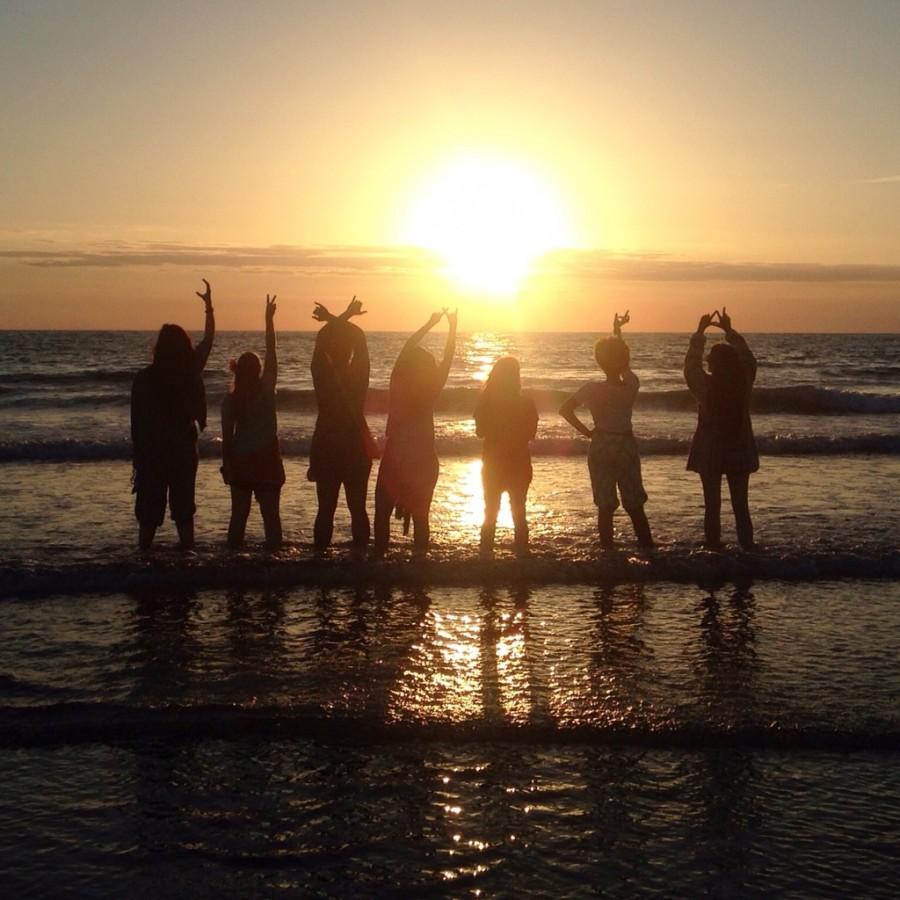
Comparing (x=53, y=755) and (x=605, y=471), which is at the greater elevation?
(x=605, y=471)

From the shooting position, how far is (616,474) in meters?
8.96

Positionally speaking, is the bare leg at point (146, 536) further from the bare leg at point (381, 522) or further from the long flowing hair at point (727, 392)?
the long flowing hair at point (727, 392)

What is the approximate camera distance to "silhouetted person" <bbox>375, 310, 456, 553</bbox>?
8.35 m

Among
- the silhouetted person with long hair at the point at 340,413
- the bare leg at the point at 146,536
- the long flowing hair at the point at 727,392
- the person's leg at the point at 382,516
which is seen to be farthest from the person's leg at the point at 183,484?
the long flowing hair at the point at 727,392

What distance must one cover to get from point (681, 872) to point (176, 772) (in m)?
2.16

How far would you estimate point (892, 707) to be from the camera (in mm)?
5172

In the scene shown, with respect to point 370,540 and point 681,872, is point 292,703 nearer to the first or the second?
point 681,872

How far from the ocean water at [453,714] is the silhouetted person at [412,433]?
534mm

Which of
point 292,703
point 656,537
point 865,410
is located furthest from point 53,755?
point 865,410

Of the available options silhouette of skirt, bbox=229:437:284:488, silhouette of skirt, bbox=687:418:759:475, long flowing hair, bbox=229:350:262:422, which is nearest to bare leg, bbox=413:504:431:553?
silhouette of skirt, bbox=229:437:284:488

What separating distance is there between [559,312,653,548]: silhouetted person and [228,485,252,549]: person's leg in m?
2.78

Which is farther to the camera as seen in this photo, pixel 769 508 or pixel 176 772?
pixel 769 508

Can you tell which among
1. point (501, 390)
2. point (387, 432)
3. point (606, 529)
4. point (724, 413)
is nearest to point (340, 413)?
point (387, 432)

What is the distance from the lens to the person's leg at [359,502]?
866 cm
